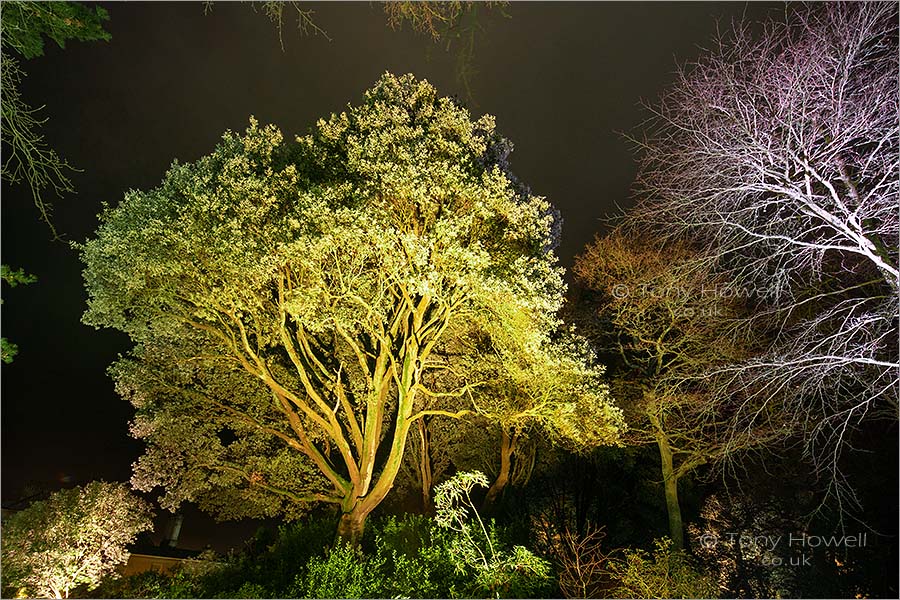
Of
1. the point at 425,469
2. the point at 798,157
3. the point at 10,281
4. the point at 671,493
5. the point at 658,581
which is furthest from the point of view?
the point at 425,469

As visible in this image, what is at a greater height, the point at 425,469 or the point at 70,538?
the point at 425,469

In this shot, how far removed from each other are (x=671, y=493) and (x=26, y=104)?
14233 millimetres

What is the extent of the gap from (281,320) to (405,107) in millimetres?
4610

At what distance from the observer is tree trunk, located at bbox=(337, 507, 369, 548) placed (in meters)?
9.98

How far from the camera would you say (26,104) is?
17.2 ft

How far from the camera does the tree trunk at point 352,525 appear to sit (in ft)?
32.8

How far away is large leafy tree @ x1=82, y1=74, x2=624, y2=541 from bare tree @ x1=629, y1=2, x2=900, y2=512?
294 cm

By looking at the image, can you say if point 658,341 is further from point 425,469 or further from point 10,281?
point 10,281

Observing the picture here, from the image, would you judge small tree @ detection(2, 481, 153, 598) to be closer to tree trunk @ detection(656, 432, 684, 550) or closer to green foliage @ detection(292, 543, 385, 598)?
green foliage @ detection(292, 543, 385, 598)

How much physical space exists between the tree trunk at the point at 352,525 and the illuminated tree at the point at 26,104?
7.20 meters

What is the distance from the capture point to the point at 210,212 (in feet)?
29.7

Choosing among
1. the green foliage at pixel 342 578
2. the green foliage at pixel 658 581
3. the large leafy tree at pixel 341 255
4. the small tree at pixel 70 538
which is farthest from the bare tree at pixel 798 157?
the small tree at pixel 70 538

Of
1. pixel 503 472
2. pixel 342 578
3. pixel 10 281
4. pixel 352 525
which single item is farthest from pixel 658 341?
pixel 10 281

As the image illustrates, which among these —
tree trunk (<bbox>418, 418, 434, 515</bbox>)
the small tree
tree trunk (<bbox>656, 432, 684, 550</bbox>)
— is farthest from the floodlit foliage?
tree trunk (<bbox>656, 432, 684, 550</bbox>)
